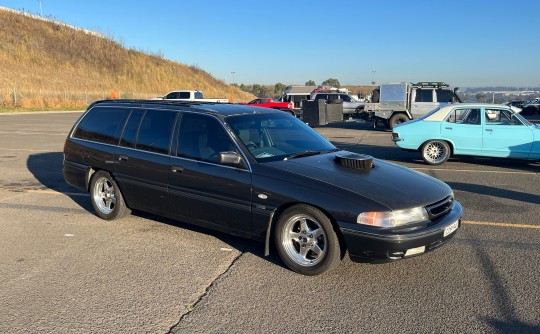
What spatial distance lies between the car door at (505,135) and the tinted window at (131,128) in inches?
307

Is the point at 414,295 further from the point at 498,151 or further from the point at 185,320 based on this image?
the point at 498,151

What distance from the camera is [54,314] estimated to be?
132 inches

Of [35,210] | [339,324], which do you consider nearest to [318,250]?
[339,324]

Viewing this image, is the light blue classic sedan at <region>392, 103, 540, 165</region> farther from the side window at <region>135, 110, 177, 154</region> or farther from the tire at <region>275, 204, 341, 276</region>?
the tire at <region>275, 204, 341, 276</region>

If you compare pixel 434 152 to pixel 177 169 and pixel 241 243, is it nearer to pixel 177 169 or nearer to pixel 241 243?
pixel 241 243

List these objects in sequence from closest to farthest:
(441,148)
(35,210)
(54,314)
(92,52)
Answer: (54,314), (35,210), (441,148), (92,52)

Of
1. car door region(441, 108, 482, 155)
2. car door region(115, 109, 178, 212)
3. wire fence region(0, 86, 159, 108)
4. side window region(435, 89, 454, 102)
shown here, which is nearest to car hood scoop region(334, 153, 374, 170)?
car door region(115, 109, 178, 212)

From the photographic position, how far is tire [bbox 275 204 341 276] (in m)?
3.89

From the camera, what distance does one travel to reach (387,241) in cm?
366

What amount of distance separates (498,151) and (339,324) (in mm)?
8157

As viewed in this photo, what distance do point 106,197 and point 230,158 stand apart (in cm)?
241

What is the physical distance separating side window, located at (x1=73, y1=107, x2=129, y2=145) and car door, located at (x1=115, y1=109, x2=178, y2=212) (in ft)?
0.62

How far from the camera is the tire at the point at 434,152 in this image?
10.3m

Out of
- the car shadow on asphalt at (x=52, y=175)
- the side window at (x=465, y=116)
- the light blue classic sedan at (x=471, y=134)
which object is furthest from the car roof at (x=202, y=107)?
the side window at (x=465, y=116)
